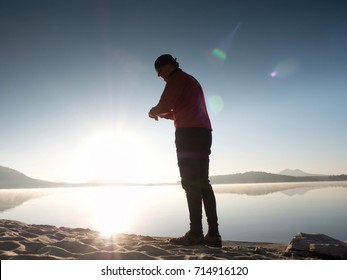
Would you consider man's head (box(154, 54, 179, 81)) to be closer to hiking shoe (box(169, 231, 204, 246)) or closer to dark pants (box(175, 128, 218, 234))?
dark pants (box(175, 128, 218, 234))

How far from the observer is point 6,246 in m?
3.98

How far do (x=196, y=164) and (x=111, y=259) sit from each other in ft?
6.42

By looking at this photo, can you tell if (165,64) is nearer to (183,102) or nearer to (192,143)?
(183,102)

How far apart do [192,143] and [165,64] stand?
Result: 57.5 inches

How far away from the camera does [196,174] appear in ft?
15.7

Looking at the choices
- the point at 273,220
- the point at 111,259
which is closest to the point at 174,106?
the point at 111,259

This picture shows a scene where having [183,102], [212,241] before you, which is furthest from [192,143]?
[212,241]

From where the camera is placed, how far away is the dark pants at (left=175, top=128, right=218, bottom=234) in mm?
4789

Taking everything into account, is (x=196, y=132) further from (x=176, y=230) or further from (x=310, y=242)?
(x=176, y=230)

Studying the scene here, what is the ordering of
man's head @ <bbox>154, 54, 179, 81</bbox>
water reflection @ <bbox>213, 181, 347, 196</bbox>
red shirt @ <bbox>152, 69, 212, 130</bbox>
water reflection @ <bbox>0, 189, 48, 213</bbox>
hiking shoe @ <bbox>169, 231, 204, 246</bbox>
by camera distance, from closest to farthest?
hiking shoe @ <bbox>169, 231, 204, 246</bbox>, red shirt @ <bbox>152, 69, 212, 130</bbox>, man's head @ <bbox>154, 54, 179, 81</bbox>, water reflection @ <bbox>0, 189, 48, 213</bbox>, water reflection @ <bbox>213, 181, 347, 196</bbox>

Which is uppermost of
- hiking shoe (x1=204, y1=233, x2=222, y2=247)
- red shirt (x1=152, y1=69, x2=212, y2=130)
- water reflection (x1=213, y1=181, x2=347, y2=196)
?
water reflection (x1=213, y1=181, x2=347, y2=196)

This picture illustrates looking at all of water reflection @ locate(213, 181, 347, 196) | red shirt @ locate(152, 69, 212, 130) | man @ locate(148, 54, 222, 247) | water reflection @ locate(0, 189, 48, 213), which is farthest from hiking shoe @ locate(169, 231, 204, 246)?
water reflection @ locate(213, 181, 347, 196)

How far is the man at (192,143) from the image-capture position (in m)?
4.79
